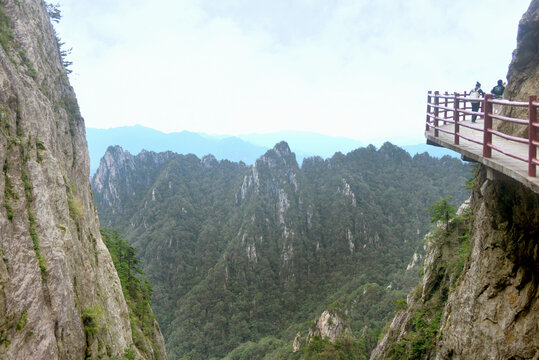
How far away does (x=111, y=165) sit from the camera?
477ft

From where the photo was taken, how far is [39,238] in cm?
913

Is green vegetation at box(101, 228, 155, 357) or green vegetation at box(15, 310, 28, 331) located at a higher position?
green vegetation at box(15, 310, 28, 331)

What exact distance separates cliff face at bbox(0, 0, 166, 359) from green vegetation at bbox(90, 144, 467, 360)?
204ft

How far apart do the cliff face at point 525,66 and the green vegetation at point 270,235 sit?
213 feet

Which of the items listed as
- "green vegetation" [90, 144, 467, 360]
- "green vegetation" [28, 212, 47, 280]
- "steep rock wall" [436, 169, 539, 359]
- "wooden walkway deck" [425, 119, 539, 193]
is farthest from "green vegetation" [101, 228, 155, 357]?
"green vegetation" [90, 144, 467, 360]

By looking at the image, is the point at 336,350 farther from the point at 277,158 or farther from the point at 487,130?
the point at 277,158

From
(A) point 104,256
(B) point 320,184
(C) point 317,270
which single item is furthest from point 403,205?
(A) point 104,256

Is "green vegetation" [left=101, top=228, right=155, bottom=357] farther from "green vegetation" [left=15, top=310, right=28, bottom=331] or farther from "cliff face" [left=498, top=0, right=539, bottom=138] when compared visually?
"cliff face" [left=498, top=0, right=539, bottom=138]

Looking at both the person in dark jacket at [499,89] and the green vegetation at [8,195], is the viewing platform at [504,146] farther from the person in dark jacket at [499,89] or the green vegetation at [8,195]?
the green vegetation at [8,195]

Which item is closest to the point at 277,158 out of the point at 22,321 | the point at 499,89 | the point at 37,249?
the point at 499,89

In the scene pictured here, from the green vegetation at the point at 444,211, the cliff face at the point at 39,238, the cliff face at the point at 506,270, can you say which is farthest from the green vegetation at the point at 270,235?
the cliff face at the point at 506,270

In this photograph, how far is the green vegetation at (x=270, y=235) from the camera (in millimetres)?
88925

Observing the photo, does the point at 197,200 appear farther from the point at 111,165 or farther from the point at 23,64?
the point at 23,64

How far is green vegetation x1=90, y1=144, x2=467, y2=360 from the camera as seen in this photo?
88.9 m
